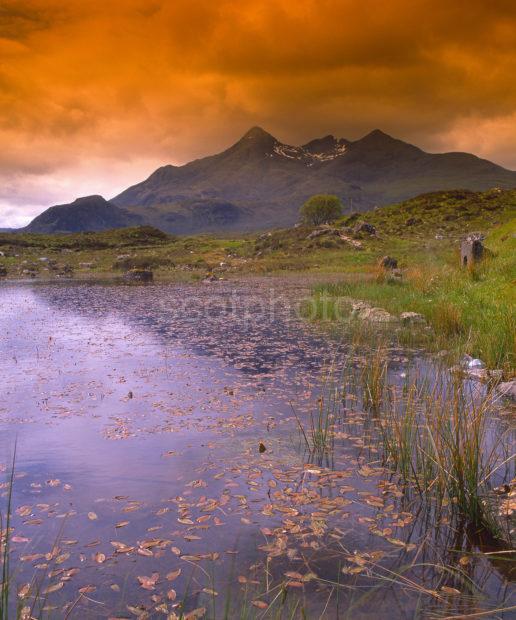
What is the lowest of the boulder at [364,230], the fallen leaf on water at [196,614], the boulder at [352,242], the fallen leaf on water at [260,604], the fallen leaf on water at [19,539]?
the fallen leaf on water at [196,614]

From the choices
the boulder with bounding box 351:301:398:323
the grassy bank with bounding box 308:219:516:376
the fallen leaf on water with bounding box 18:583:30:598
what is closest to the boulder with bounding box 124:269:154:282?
the grassy bank with bounding box 308:219:516:376

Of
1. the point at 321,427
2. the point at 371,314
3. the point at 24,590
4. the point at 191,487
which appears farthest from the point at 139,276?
the point at 24,590

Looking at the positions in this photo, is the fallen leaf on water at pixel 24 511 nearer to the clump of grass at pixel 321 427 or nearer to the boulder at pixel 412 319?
the clump of grass at pixel 321 427

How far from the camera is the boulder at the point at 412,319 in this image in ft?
52.6

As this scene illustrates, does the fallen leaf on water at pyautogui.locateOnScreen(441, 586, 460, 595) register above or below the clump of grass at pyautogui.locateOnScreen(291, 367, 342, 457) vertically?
below

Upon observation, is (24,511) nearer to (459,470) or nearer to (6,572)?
(6,572)

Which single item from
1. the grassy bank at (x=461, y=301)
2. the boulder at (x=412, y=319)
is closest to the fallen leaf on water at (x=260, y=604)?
the grassy bank at (x=461, y=301)

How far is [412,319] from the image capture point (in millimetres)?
16234

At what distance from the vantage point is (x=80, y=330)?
18047 millimetres

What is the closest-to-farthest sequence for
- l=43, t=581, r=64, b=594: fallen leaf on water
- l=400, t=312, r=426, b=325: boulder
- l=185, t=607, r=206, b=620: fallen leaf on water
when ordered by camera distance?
l=185, t=607, r=206, b=620: fallen leaf on water
l=43, t=581, r=64, b=594: fallen leaf on water
l=400, t=312, r=426, b=325: boulder

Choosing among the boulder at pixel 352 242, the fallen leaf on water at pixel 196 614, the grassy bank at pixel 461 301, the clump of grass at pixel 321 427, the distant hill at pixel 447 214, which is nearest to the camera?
the fallen leaf on water at pixel 196 614

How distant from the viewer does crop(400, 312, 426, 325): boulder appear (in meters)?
16.0

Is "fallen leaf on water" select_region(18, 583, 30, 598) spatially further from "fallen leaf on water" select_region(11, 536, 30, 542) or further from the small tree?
the small tree

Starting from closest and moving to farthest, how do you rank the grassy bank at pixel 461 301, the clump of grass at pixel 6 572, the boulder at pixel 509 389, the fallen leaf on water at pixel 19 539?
the clump of grass at pixel 6 572 → the fallen leaf on water at pixel 19 539 → the boulder at pixel 509 389 → the grassy bank at pixel 461 301
